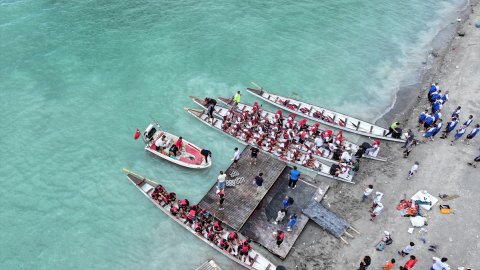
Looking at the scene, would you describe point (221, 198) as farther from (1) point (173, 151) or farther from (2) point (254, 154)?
(1) point (173, 151)

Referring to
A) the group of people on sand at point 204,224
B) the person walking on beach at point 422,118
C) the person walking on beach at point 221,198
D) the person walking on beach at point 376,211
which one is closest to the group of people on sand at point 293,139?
the person walking on beach at point 376,211

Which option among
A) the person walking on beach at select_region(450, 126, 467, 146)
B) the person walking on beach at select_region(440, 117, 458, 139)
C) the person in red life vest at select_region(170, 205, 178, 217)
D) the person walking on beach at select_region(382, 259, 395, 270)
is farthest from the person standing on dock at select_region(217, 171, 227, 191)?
the person walking on beach at select_region(450, 126, 467, 146)

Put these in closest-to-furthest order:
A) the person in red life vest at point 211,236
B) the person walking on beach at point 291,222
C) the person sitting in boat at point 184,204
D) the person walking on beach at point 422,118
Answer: the person in red life vest at point 211,236 → the person walking on beach at point 291,222 → the person sitting in boat at point 184,204 → the person walking on beach at point 422,118

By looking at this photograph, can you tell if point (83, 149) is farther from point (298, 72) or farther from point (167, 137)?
point (298, 72)

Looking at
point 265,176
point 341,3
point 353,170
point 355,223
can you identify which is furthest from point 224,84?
point 341,3

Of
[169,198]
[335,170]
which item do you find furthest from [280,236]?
[169,198]

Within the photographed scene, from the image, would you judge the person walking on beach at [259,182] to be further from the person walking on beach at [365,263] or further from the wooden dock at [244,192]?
the person walking on beach at [365,263]
